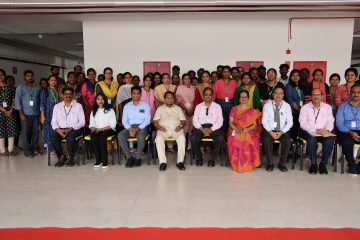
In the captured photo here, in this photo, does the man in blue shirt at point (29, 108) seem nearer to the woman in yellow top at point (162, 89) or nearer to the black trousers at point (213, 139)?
the woman in yellow top at point (162, 89)

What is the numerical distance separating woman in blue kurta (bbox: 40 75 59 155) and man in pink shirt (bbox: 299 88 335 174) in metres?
3.88

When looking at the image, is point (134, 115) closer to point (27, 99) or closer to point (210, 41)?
point (27, 99)

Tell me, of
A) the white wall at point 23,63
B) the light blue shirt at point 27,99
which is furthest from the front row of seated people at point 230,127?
the white wall at point 23,63

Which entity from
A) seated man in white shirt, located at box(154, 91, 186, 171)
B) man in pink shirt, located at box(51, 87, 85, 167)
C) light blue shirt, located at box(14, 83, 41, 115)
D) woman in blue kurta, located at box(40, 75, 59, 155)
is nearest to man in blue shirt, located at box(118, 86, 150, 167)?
seated man in white shirt, located at box(154, 91, 186, 171)

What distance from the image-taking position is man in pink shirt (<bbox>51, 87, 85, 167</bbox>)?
4598 mm

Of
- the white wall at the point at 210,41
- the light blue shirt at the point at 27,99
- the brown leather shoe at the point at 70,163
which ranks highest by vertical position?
the white wall at the point at 210,41

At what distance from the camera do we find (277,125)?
439 cm

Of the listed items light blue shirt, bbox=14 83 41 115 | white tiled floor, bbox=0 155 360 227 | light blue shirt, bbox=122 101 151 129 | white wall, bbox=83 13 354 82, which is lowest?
white tiled floor, bbox=0 155 360 227

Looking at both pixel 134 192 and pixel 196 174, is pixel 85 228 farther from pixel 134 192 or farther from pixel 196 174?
pixel 196 174

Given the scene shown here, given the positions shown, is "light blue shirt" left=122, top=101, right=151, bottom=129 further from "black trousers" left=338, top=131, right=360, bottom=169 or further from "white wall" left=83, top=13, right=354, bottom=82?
"black trousers" left=338, top=131, right=360, bottom=169

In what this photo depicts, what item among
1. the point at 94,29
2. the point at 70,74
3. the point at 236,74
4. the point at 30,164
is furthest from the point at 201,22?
the point at 30,164

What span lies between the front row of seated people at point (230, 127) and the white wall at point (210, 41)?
2271 mm

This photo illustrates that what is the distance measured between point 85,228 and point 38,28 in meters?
7.03

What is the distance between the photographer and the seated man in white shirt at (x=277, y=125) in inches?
171
